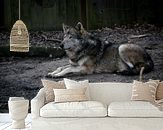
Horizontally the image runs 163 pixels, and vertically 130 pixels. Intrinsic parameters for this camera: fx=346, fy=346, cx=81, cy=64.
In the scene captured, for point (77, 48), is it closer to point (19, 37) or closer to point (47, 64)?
point (47, 64)

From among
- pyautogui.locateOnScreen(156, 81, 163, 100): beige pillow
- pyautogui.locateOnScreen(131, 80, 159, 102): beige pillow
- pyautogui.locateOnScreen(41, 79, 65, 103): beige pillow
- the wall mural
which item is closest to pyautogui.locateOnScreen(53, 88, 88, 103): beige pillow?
pyautogui.locateOnScreen(41, 79, 65, 103): beige pillow

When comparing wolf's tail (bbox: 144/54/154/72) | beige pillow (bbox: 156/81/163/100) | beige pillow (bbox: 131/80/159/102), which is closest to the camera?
beige pillow (bbox: 131/80/159/102)

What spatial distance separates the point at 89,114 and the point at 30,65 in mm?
1604

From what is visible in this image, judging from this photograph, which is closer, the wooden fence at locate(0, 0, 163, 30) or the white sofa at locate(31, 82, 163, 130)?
the white sofa at locate(31, 82, 163, 130)

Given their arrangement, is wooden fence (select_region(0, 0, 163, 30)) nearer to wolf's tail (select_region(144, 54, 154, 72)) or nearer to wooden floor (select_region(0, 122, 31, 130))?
wolf's tail (select_region(144, 54, 154, 72))

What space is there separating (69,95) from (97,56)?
42.5 inches

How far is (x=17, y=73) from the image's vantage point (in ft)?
17.8

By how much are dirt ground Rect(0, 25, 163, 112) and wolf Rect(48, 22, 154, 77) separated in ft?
0.26

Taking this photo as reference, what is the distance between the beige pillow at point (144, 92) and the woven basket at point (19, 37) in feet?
5.74

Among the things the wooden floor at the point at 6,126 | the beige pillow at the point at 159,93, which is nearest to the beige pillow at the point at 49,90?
the wooden floor at the point at 6,126

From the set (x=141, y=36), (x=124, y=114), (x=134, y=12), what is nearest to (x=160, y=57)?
(x=141, y=36)

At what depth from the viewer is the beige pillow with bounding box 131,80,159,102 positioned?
462 centimetres

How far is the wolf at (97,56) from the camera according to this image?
17.4ft

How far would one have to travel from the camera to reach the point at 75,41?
536cm
